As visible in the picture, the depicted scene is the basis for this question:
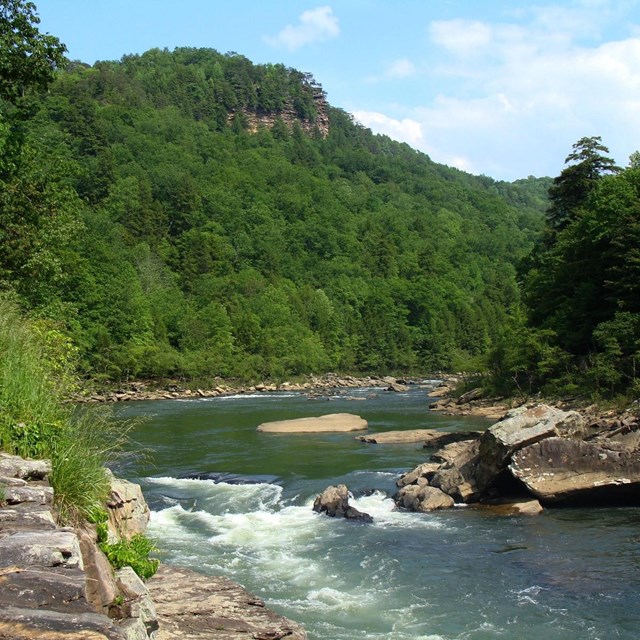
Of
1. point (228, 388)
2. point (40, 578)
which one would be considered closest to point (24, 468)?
point (40, 578)

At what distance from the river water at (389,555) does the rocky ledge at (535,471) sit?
1.90 feet

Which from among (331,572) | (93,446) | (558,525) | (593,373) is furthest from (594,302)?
(93,446)

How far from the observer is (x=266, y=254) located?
13188 cm

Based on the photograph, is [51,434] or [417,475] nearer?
[51,434]

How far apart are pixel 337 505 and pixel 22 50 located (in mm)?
15529

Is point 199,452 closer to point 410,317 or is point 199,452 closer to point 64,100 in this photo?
point 410,317

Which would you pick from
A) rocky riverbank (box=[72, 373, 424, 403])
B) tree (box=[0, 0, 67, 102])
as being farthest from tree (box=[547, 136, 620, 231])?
tree (box=[0, 0, 67, 102])

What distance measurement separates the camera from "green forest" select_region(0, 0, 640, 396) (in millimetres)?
26344

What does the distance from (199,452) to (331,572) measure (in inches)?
694

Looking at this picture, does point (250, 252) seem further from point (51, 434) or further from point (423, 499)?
point (51, 434)

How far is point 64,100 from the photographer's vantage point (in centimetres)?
13888

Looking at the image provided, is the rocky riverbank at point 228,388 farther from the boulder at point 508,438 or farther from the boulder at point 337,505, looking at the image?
the boulder at point 508,438

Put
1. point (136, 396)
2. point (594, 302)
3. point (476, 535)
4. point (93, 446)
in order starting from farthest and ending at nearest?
1. point (136, 396)
2. point (594, 302)
3. point (476, 535)
4. point (93, 446)

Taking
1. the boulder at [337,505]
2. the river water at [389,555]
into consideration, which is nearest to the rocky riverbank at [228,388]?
the river water at [389,555]
